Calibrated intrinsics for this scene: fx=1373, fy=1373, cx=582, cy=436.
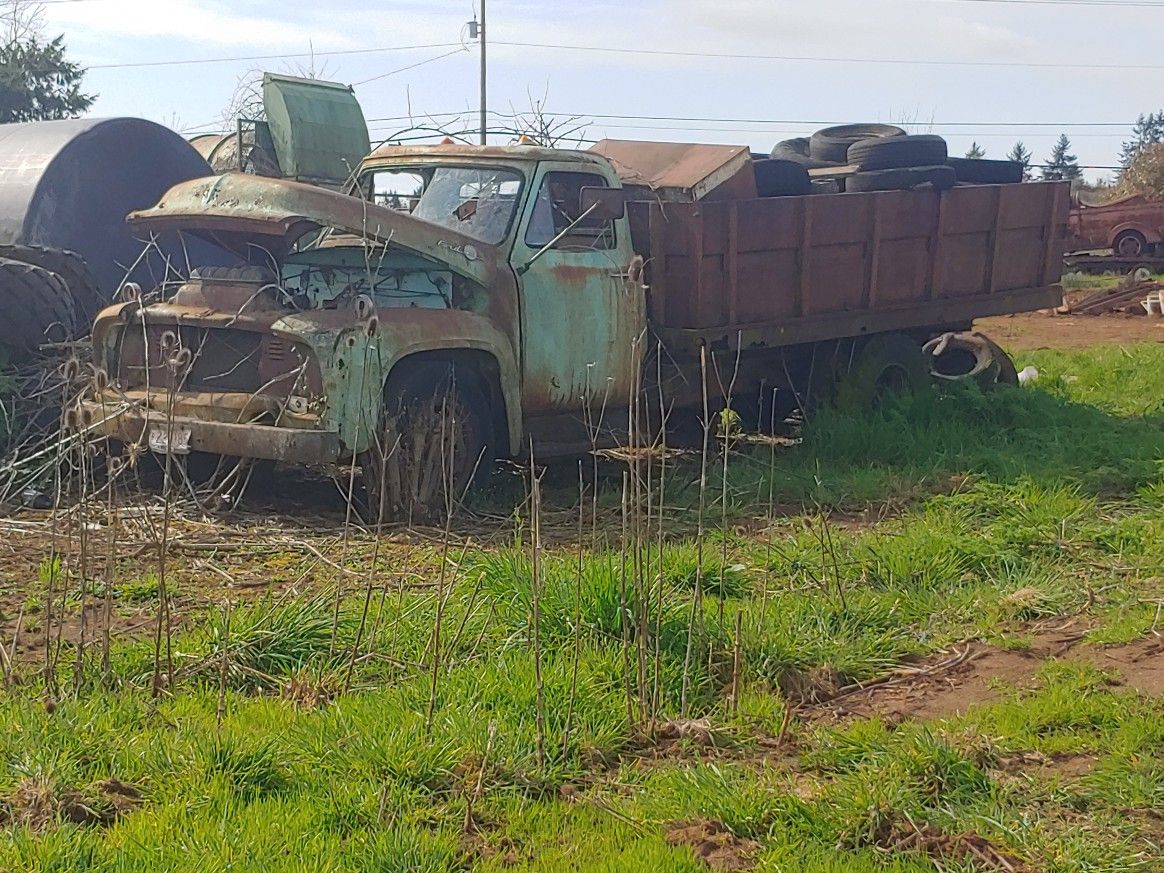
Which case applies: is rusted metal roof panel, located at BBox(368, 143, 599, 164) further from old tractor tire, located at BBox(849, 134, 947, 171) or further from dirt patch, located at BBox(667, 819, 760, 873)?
dirt patch, located at BBox(667, 819, 760, 873)

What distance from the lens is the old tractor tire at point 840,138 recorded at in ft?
36.7

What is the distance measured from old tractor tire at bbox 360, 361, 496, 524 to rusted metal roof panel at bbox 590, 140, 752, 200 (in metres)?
2.77

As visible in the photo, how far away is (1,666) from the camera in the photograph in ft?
14.4

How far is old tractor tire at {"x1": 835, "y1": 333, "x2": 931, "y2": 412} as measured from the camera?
10008 mm

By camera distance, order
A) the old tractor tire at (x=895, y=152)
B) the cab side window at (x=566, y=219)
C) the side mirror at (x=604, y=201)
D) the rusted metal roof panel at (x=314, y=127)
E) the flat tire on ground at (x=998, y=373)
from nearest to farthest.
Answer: the side mirror at (x=604, y=201) → the cab side window at (x=566, y=219) → the old tractor tire at (x=895, y=152) → the flat tire on ground at (x=998, y=373) → the rusted metal roof panel at (x=314, y=127)

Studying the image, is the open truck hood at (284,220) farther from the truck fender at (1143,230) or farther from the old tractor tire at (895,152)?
the truck fender at (1143,230)

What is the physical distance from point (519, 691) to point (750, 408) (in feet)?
19.4

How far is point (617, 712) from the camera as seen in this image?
14.1ft

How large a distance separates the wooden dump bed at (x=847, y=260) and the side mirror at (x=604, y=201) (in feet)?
2.10

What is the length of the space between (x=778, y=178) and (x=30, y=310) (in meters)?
5.14

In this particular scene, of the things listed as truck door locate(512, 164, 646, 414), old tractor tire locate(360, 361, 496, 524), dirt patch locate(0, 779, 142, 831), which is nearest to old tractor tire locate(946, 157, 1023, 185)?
truck door locate(512, 164, 646, 414)

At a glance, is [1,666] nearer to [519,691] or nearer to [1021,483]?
[519,691]

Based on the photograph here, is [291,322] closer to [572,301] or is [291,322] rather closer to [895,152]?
[572,301]

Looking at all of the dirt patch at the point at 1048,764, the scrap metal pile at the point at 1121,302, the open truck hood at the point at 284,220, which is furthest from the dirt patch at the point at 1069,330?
the dirt patch at the point at 1048,764
